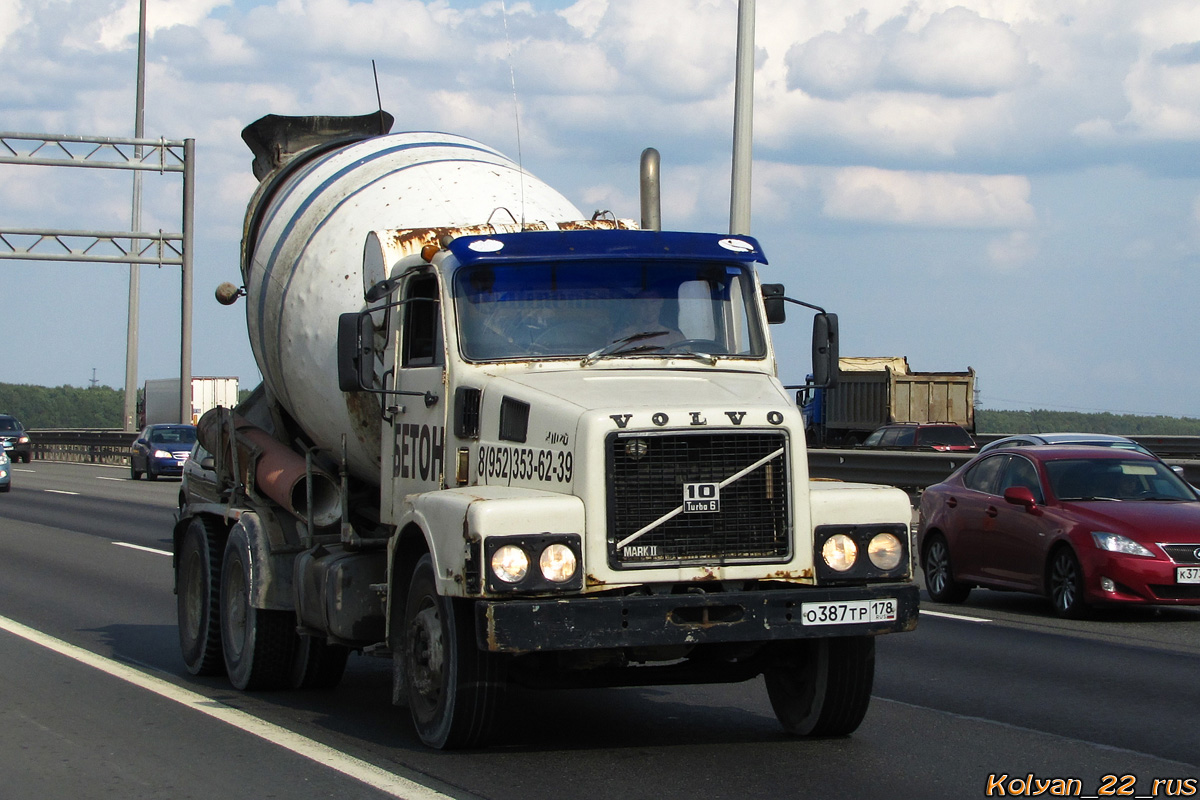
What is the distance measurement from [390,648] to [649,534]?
1700mm

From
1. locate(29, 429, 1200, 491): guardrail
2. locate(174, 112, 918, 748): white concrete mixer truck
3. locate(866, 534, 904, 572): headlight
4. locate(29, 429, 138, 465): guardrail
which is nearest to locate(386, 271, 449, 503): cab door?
locate(174, 112, 918, 748): white concrete mixer truck

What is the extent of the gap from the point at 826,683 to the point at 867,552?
80 cm

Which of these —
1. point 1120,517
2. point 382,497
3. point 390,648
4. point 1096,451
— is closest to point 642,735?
point 390,648

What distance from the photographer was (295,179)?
38.0 feet

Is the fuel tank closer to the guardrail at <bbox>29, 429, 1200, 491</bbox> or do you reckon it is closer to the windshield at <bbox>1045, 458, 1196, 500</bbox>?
the windshield at <bbox>1045, 458, 1196, 500</bbox>

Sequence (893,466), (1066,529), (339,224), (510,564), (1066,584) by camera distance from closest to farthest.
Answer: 1. (510,564)
2. (339,224)
3. (1066,529)
4. (1066,584)
5. (893,466)

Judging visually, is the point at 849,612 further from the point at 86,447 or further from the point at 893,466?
the point at 86,447

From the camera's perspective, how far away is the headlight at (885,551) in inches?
305

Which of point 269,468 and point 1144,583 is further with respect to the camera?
point 1144,583

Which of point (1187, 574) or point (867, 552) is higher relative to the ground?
point (867, 552)

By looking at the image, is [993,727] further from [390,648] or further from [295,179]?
[295,179]

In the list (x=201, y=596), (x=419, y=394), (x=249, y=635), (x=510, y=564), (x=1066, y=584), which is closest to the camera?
(x=510, y=564)

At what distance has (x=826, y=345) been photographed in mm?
8961

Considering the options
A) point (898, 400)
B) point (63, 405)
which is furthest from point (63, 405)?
point (898, 400)
